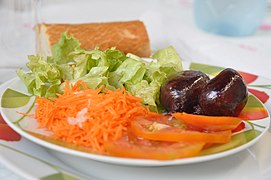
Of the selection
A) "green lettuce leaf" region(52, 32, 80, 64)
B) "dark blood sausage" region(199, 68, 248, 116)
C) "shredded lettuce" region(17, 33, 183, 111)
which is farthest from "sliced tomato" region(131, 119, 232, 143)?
"green lettuce leaf" region(52, 32, 80, 64)

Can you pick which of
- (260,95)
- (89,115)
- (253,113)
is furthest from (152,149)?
→ (260,95)

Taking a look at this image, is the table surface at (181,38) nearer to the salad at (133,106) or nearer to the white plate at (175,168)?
the salad at (133,106)

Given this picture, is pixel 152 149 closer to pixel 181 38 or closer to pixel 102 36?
pixel 102 36

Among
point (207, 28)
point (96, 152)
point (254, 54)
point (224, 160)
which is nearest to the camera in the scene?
point (96, 152)

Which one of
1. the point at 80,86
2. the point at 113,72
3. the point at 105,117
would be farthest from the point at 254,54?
the point at 105,117

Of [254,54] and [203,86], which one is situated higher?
[203,86]

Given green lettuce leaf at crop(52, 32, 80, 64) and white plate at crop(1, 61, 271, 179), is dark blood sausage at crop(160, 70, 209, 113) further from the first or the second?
green lettuce leaf at crop(52, 32, 80, 64)

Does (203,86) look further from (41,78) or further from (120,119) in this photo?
(41,78)
